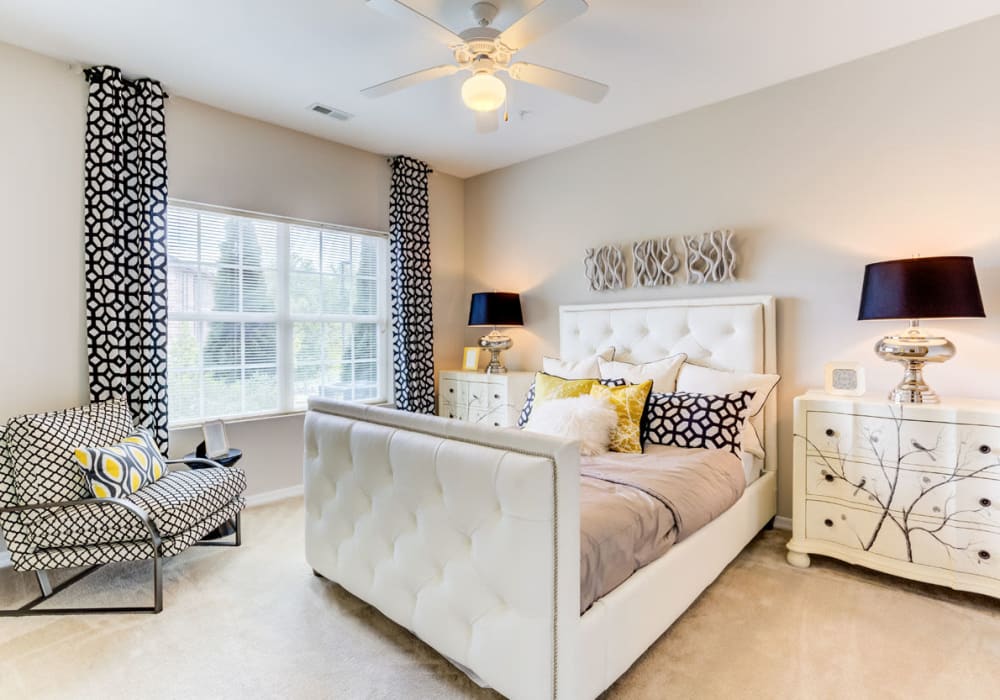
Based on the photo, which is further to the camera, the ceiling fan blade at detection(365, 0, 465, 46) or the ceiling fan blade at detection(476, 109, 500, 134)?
the ceiling fan blade at detection(476, 109, 500, 134)

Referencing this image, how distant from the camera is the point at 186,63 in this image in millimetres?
2773

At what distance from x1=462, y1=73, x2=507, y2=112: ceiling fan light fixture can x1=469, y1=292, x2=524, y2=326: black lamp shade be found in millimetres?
2143

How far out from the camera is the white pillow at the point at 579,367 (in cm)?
336

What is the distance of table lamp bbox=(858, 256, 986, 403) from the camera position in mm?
2207

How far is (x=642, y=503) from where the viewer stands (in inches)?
73.3

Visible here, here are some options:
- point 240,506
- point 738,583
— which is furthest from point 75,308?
point 738,583

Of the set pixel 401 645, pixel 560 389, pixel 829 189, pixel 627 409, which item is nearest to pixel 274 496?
pixel 401 645

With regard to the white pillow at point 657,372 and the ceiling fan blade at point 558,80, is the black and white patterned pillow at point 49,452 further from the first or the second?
the white pillow at point 657,372

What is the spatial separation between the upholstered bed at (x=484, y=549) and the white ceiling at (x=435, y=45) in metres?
1.65

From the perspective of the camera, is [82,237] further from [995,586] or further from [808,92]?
[995,586]

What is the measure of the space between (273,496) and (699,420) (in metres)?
2.92

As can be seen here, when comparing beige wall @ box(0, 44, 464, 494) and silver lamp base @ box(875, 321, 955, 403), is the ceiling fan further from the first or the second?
silver lamp base @ box(875, 321, 955, 403)

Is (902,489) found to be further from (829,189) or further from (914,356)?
(829,189)

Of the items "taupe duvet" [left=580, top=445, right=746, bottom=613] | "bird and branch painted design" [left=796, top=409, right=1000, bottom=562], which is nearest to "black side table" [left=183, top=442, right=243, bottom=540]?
"taupe duvet" [left=580, top=445, right=746, bottom=613]
